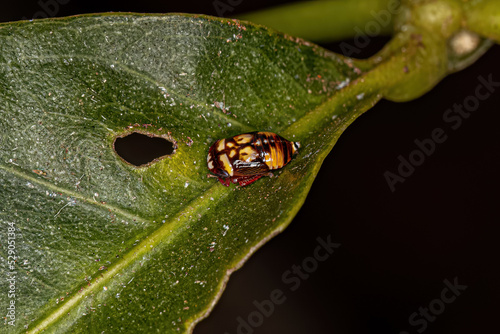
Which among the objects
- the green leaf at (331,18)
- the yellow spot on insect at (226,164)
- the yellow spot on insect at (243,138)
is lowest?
the yellow spot on insect at (226,164)

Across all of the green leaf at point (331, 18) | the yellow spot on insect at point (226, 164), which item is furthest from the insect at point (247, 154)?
the green leaf at point (331, 18)

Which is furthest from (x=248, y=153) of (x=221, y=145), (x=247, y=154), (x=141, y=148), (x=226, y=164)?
(x=141, y=148)

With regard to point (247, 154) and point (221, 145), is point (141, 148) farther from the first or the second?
point (247, 154)

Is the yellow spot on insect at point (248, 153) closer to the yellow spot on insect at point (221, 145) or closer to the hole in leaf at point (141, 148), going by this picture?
the yellow spot on insect at point (221, 145)

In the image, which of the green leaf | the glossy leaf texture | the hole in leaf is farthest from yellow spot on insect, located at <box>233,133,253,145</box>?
the green leaf

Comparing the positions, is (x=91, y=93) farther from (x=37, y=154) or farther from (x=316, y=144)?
(x=316, y=144)

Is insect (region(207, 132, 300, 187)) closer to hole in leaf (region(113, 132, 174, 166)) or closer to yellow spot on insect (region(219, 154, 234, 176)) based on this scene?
yellow spot on insect (region(219, 154, 234, 176))
